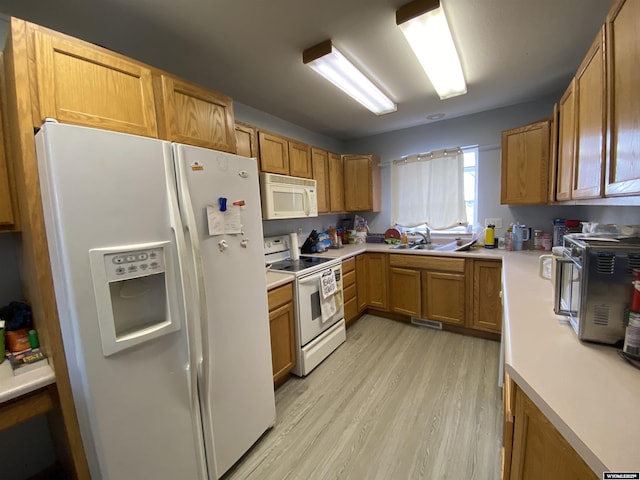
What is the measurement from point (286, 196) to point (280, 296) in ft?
3.28

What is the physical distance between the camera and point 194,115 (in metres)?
1.47

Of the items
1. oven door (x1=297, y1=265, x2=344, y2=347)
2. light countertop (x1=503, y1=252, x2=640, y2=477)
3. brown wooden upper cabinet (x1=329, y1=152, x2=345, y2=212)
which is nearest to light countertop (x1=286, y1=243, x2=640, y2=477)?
light countertop (x1=503, y1=252, x2=640, y2=477)

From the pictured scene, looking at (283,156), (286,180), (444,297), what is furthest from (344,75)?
(444,297)

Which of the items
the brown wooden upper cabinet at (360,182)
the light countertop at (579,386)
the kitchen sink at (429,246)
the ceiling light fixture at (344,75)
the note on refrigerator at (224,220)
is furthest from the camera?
the brown wooden upper cabinet at (360,182)

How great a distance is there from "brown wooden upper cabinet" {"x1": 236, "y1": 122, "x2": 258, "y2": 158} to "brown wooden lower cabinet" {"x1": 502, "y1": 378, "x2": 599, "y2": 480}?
7.18 feet

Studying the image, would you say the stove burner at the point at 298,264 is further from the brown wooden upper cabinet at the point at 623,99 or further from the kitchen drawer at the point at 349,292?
the brown wooden upper cabinet at the point at 623,99

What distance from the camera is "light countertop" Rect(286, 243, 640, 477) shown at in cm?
54

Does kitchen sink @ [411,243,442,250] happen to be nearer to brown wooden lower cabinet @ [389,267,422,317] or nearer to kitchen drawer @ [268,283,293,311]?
brown wooden lower cabinet @ [389,267,422,317]

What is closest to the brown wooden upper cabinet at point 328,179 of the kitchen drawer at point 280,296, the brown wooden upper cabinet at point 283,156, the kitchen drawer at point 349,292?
the brown wooden upper cabinet at point 283,156

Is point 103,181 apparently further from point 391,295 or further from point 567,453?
point 391,295

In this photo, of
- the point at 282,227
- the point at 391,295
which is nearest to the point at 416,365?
the point at 391,295

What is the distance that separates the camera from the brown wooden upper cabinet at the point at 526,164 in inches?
89.8

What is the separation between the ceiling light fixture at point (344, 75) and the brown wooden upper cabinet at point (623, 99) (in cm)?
128

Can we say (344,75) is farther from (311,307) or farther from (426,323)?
(426,323)
